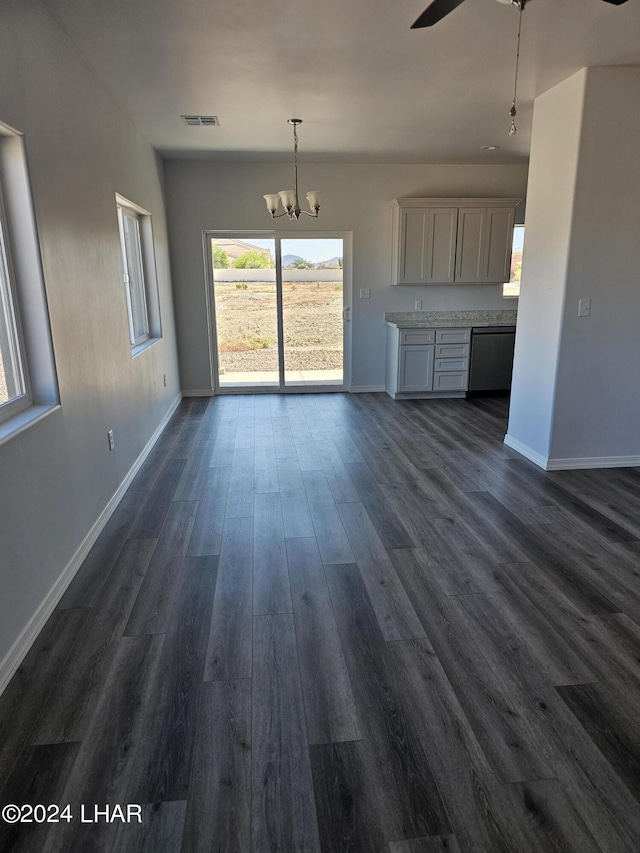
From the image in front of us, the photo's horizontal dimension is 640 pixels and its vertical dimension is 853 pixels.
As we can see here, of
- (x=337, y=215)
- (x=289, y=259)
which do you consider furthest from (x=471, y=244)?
(x=289, y=259)

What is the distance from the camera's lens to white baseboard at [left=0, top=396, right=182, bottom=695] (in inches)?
76.9

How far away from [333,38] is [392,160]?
10.8 feet

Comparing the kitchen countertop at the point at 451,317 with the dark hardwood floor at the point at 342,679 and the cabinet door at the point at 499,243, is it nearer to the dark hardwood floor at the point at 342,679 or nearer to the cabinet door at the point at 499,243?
Answer: the cabinet door at the point at 499,243

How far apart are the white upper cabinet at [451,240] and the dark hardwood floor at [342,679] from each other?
3.54m

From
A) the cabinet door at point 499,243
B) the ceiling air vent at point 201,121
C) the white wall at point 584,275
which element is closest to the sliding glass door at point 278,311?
the cabinet door at point 499,243

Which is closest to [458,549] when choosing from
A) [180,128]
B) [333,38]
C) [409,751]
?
[409,751]

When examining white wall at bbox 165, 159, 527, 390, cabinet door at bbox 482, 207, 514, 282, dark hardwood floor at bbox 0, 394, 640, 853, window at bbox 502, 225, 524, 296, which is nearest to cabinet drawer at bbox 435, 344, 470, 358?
white wall at bbox 165, 159, 527, 390

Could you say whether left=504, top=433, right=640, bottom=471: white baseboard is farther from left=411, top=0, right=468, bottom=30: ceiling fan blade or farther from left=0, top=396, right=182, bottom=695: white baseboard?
left=0, top=396, right=182, bottom=695: white baseboard

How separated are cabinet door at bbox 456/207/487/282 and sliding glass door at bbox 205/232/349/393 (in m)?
1.36

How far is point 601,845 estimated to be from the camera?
4.48 feet

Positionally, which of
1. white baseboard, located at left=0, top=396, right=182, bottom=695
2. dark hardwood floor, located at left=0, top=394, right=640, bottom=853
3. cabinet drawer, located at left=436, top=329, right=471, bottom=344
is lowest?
dark hardwood floor, located at left=0, top=394, right=640, bottom=853

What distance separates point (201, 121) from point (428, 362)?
3.44 metres

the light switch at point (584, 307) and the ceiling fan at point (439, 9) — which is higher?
the ceiling fan at point (439, 9)

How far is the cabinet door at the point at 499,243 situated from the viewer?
625 centimetres
